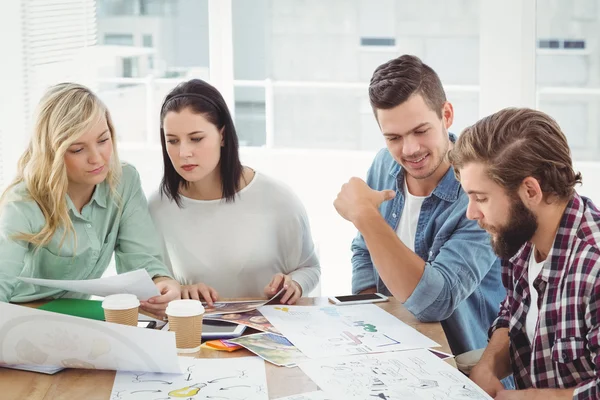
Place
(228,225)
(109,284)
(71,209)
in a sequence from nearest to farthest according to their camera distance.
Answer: (109,284)
(71,209)
(228,225)

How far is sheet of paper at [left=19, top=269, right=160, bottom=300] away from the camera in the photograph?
1.66m

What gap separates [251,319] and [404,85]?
68 cm

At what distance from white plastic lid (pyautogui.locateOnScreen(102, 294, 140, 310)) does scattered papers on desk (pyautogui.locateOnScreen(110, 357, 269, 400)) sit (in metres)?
0.17

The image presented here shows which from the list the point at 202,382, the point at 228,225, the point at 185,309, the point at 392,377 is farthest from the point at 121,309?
the point at 228,225

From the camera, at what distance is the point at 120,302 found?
5.41 feet

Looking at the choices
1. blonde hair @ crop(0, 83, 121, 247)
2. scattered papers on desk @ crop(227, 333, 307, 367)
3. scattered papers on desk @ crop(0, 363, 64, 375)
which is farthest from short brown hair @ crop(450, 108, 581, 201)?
blonde hair @ crop(0, 83, 121, 247)

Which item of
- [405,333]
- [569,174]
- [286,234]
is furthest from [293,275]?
[569,174]

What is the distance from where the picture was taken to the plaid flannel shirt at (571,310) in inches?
55.9

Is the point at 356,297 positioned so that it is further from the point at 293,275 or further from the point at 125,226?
the point at 125,226

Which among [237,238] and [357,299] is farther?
[237,238]

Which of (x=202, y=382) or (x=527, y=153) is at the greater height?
(x=527, y=153)

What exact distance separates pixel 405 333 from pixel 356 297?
27 centimetres

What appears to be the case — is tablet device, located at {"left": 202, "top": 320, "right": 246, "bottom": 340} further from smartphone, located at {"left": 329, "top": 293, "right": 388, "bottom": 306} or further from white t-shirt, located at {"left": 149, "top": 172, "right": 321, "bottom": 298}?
white t-shirt, located at {"left": 149, "top": 172, "right": 321, "bottom": 298}

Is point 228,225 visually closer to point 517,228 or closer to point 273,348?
point 273,348
